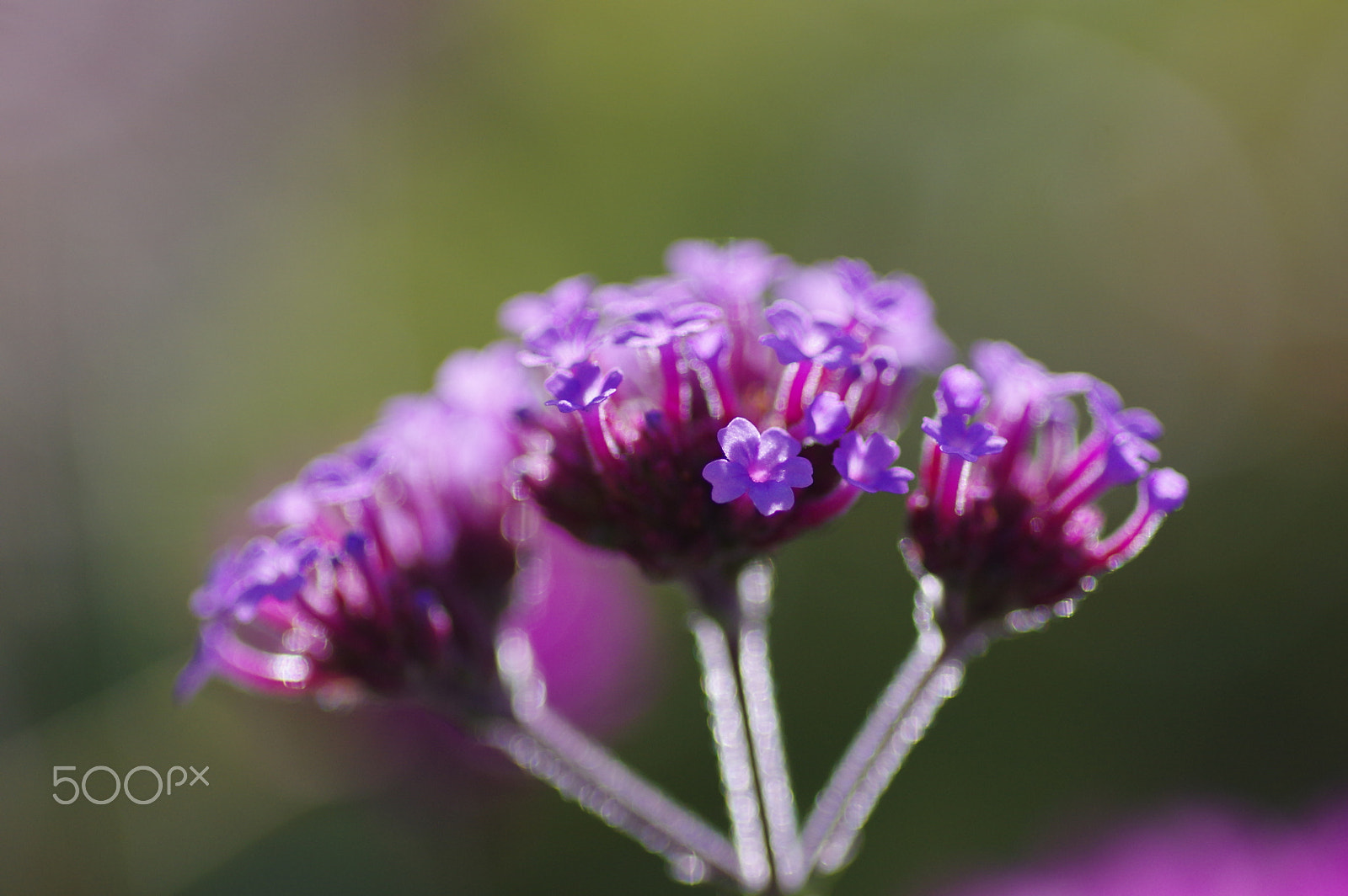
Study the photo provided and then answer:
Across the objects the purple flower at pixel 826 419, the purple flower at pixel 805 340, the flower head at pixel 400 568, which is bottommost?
the flower head at pixel 400 568

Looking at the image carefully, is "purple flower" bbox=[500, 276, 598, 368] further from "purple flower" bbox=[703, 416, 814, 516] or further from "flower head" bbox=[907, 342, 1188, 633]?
"flower head" bbox=[907, 342, 1188, 633]

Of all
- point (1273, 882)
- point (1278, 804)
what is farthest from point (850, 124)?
point (1273, 882)

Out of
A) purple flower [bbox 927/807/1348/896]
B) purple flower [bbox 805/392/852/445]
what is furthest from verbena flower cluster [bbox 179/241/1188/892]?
purple flower [bbox 927/807/1348/896]

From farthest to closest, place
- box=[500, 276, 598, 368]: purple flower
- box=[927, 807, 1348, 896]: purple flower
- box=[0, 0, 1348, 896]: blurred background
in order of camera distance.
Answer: box=[0, 0, 1348, 896]: blurred background
box=[927, 807, 1348, 896]: purple flower
box=[500, 276, 598, 368]: purple flower

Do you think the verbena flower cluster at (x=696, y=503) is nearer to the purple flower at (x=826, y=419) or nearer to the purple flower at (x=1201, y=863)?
the purple flower at (x=826, y=419)

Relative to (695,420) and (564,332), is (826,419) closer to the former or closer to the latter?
(695,420)

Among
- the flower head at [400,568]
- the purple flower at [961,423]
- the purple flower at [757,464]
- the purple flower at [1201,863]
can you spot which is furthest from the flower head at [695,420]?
the purple flower at [1201,863]

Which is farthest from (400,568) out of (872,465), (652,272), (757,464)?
(652,272)
